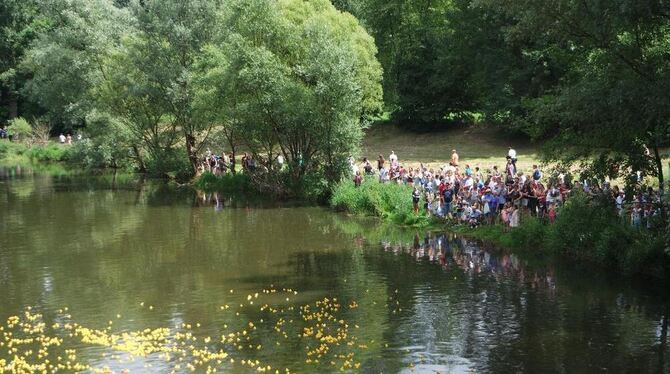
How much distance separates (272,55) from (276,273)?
19051 mm

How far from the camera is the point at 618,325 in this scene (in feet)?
64.3

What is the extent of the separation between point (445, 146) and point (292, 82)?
19188mm

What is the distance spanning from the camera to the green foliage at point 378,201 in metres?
35.2

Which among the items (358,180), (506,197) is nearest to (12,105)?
(358,180)

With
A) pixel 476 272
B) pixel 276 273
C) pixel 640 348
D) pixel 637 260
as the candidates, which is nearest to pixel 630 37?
pixel 637 260

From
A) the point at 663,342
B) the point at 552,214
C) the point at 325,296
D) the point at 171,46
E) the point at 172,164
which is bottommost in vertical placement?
the point at 663,342

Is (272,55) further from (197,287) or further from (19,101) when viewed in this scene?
(19,101)

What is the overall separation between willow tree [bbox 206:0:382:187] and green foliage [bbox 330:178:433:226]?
262 centimetres

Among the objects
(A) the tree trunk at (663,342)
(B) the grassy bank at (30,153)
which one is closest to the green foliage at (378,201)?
(A) the tree trunk at (663,342)

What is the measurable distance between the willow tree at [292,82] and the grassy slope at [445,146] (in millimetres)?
8627

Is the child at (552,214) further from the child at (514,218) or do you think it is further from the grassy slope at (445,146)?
the grassy slope at (445,146)

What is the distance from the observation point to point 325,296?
23.0 meters

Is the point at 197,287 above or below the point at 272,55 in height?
below

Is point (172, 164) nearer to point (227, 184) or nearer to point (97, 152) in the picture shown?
point (97, 152)
